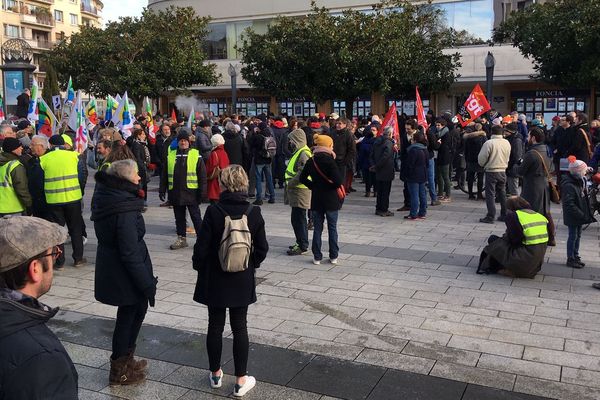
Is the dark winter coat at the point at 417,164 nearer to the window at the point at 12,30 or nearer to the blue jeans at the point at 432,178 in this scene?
the blue jeans at the point at 432,178

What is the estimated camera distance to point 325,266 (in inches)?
320

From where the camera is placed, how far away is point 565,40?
2075 centimetres

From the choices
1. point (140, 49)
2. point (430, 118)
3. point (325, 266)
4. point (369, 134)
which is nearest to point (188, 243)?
point (325, 266)

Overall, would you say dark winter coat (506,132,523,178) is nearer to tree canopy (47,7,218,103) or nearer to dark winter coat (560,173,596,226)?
dark winter coat (560,173,596,226)

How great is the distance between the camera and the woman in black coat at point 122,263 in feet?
14.6

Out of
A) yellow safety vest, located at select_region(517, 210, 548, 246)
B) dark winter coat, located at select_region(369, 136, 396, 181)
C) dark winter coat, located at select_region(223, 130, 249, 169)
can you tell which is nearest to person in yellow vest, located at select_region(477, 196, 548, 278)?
yellow safety vest, located at select_region(517, 210, 548, 246)

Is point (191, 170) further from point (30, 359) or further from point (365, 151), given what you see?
point (30, 359)

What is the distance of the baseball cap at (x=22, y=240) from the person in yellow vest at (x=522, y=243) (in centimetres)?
622

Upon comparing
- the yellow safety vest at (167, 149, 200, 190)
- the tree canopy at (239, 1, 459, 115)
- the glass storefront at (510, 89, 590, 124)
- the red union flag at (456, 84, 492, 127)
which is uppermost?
the tree canopy at (239, 1, 459, 115)

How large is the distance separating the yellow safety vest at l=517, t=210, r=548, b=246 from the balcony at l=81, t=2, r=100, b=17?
85.4m

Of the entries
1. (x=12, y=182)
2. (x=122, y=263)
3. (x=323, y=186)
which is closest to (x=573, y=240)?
(x=323, y=186)

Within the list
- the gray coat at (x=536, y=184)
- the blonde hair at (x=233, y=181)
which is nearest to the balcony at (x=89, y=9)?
the gray coat at (x=536, y=184)

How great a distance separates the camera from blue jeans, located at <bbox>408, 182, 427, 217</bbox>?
11.3 meters

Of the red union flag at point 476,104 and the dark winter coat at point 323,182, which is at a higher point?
the red union flag at point 476,104
